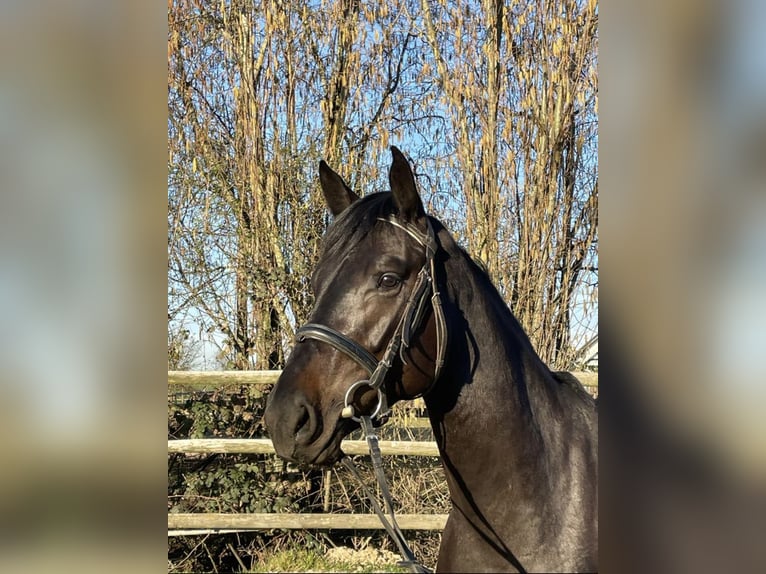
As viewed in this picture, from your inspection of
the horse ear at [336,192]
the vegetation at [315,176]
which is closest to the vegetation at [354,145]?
the vegetation at [315,176]

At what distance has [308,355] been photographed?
53.6 inches

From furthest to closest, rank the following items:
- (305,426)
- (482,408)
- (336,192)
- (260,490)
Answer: (260,490)
(336,192)
(482,408)
(305,426)

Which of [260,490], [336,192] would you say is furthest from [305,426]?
[260,490]

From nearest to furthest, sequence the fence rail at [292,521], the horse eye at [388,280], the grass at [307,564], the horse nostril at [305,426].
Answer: the horse nostril at [305,426], the horse eye at [388,280], the fence rail at [292,521], the grass at [307,564]

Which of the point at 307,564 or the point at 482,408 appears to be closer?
the point at 482,408

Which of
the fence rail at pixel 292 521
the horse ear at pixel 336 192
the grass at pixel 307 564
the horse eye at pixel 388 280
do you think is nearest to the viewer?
the horse eye at pixel 388 280

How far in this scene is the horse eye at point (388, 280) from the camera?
1.42 metres

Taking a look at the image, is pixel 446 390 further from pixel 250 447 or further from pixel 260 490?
pixel 260 490

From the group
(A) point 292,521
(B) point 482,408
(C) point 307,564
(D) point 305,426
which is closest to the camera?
(D) point 305,426

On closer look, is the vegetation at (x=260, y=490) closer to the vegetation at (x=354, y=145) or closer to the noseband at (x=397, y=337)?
the vegetation at (x=354, y=145)

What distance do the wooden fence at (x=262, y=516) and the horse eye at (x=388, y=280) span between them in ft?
9.35

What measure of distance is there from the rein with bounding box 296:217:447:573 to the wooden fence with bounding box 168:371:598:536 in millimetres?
2762

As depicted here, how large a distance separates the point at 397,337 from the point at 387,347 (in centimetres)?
4

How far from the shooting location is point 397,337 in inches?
54.5
